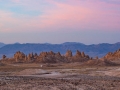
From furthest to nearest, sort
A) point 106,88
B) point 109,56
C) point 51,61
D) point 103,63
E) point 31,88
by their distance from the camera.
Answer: point 109,56, point 51,61, point 103,63, point 106,88, point 31,88

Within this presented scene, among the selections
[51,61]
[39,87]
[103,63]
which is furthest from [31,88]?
[51,61]

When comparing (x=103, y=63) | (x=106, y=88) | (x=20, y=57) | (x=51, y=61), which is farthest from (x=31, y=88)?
(x=20, y=57)

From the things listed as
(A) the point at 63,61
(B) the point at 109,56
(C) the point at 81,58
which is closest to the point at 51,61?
(A) the point at 63,61

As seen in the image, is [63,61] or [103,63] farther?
[63,61]

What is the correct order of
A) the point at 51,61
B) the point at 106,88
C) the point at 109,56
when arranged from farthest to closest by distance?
the point at 109,56 < the point at 51,61 < the point at 106,88

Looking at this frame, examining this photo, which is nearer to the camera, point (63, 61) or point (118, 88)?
point (118, 88)

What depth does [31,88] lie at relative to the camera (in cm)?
2094

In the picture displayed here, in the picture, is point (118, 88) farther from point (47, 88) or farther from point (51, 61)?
point (51, 61)

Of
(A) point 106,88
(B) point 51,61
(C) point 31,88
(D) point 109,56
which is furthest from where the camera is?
(D) point 109,56

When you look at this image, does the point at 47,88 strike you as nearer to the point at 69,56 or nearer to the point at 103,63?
the point at 103,63

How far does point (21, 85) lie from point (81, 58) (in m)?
96.1

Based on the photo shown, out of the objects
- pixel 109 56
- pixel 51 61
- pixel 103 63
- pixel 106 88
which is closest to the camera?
pixel 106 88

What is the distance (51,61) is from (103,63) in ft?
85.8

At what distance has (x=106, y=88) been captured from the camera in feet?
78.5
